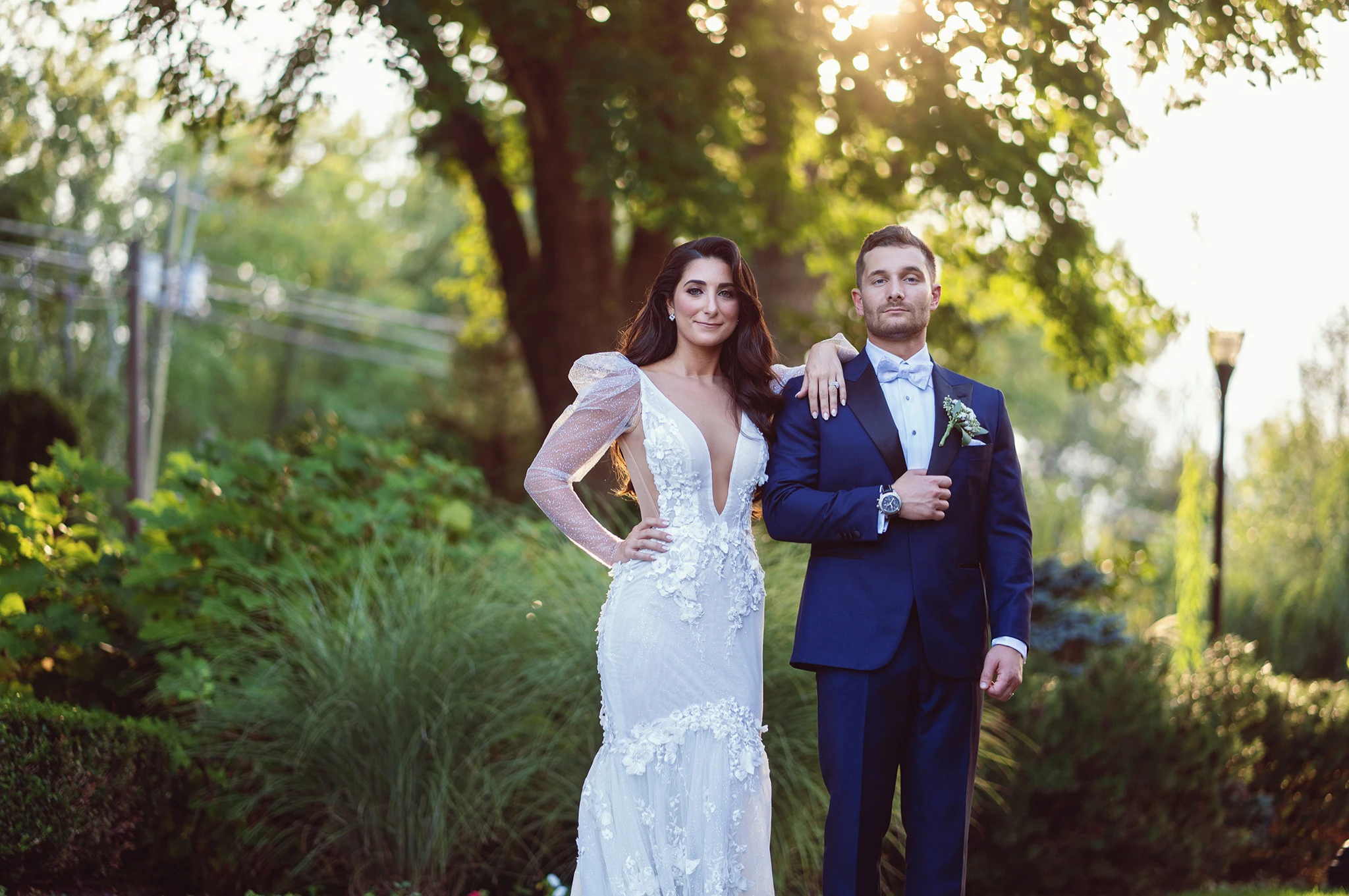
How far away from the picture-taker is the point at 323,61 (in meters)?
8.30

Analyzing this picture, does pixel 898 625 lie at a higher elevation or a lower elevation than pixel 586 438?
lower

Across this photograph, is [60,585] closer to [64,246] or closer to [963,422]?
[963,422]

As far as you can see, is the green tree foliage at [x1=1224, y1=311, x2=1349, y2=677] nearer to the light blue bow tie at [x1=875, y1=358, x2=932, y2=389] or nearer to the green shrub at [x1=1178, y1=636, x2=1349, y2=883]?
the green shrub at [x1=1178, y1=636, x2=1349, y2=883]

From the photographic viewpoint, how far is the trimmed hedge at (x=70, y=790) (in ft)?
14.5

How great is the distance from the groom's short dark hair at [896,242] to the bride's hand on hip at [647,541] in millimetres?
952

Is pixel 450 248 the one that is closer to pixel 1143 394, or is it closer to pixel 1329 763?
pixel 1143 394

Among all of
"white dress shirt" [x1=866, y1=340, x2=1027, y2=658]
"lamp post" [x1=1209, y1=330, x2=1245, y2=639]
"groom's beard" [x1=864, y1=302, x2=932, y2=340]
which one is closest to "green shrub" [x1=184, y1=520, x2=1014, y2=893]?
"white dress shirt" [x1=866, y1=340, x2=1027, y2=658]

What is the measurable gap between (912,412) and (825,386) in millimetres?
271

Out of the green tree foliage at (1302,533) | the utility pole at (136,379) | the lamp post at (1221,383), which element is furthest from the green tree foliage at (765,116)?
the utility pole at (136,379)

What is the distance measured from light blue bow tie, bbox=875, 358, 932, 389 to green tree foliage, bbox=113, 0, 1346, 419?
2051mm

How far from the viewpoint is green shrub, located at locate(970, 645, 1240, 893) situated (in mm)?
6266

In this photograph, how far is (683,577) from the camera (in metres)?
3.81

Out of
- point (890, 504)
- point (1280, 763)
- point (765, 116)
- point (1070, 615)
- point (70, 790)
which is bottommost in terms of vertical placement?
point (1280, 763)

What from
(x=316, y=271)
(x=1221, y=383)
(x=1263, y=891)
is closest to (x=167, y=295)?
(x=316, y=271)
